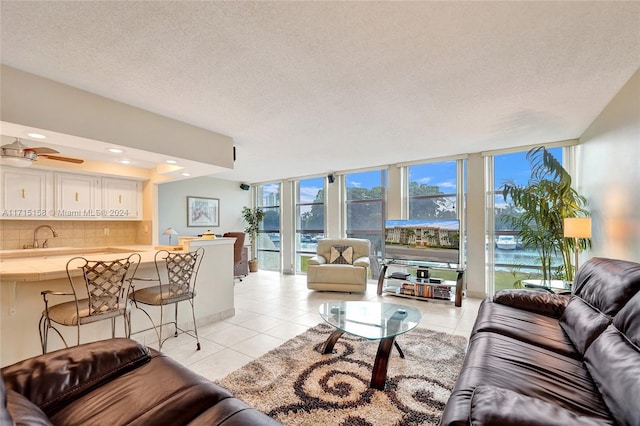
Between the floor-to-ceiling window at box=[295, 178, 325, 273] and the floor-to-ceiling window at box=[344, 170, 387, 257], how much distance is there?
0.72 m

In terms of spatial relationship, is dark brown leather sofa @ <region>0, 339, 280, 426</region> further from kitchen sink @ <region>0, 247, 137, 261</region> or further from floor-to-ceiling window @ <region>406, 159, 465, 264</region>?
floor-to-ceiling window @ <region>406, 159, 465, 264</region>

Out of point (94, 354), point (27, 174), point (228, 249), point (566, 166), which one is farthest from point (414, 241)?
point (27, 174)

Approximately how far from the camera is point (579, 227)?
9.75 ft

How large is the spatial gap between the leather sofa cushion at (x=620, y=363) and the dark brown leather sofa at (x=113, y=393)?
1.33m

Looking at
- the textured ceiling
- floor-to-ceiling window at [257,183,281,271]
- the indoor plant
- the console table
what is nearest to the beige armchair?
the console table

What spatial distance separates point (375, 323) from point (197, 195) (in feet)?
18.1

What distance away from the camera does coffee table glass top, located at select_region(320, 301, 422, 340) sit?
7.47ft

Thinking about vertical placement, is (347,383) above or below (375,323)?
below

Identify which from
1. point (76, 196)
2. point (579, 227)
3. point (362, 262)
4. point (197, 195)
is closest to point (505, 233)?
point (579, 227)

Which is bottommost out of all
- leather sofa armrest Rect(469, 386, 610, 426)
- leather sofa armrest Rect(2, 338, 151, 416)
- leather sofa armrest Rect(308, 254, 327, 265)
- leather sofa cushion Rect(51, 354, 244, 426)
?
leather sofa armrest Rect(308, 254, 327, 265)

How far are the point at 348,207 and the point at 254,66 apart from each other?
4563 millimetres

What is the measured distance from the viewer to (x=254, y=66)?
2.14m

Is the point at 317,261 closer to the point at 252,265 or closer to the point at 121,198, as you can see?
the point at 252,265

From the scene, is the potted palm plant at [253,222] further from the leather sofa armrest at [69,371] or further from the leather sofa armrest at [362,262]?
the leather sofa armrest at [69,371]
